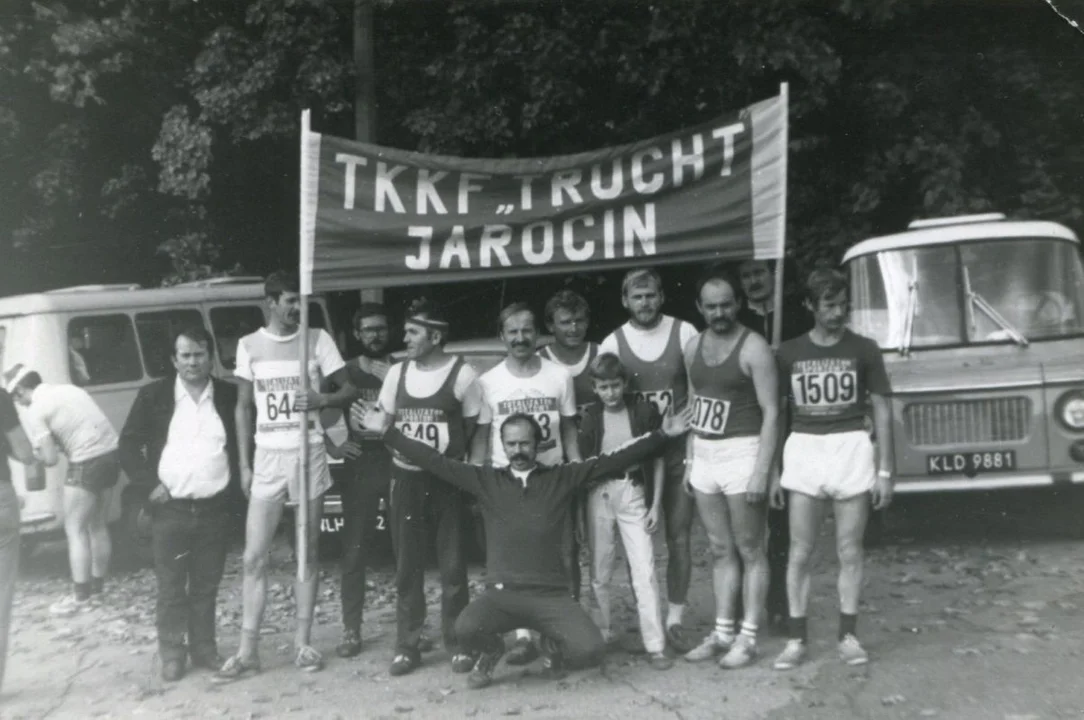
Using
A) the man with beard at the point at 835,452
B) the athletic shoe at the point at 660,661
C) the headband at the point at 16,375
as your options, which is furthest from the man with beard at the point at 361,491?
the headband at the point at 16,375

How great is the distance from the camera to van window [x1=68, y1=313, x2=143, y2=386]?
1102cm

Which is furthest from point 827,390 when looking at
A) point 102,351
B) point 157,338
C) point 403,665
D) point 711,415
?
point 157,338

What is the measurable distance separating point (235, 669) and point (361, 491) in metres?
1.23

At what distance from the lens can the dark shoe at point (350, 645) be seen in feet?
24.3

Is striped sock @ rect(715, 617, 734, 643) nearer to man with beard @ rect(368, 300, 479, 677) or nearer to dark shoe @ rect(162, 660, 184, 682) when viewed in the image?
man with beard @ rect(368, 300, 479, 677)

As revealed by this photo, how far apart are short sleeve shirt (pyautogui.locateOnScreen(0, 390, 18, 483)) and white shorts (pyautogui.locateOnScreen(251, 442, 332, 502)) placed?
4.20ft

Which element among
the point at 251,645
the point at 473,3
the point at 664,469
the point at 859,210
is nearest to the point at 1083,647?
the point at 664,469

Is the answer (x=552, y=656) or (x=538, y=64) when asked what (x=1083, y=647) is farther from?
(x=538, y=64)

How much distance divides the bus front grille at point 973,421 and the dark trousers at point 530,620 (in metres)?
4.01

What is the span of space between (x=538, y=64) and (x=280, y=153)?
366 cm

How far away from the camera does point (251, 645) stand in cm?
713

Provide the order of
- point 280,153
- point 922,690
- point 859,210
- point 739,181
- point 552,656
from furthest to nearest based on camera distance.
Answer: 1. point 280,153
2. point 859,210
3. point 739,181
4. point 552,656
5. point 922,690

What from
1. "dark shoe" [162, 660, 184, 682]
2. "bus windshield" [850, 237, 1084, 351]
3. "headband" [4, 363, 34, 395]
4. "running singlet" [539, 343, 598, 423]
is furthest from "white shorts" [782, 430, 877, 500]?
"headband" [4, 363, 34, 395]

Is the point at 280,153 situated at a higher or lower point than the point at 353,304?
higher
